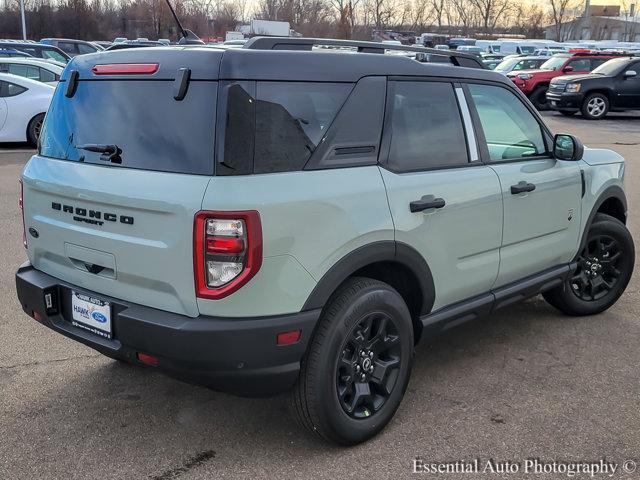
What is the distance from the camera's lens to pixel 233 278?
2674 millimetres

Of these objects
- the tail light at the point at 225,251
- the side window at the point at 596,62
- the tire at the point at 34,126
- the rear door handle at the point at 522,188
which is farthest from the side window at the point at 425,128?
the side window at the point at 596,62

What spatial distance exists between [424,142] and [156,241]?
151 centimetres

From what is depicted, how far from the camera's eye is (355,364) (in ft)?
10.5

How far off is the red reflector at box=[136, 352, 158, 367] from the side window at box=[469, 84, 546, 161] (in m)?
2.23

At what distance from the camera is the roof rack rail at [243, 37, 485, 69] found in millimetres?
3038

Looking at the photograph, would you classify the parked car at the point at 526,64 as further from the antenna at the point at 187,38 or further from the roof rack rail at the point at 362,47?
the antenna at the point at 187,38

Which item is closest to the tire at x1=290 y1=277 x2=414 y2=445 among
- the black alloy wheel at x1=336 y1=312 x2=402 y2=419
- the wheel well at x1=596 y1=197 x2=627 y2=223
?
the black alloy wheel at x1=336 y1=312 x2=402 y2=419

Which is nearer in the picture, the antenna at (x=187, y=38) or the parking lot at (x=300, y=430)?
the parking lot at (x=300, y=430)

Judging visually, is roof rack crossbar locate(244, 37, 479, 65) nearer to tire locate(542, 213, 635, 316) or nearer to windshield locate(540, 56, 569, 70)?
tire locate(542, 213, 635, 316)

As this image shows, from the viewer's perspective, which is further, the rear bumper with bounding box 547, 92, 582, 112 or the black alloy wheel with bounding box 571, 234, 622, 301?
the rear bumper with bounding box 547, 92, 582, 112

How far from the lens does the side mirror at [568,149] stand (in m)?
4.32

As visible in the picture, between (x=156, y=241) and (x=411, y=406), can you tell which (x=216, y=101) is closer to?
(x=156, y=241)

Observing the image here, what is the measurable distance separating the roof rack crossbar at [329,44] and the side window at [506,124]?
0.83ft

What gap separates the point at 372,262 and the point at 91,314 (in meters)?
1.30
